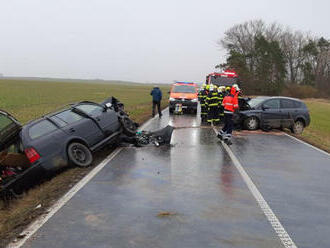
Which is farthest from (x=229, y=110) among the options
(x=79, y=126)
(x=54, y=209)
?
(x=54, y=209)

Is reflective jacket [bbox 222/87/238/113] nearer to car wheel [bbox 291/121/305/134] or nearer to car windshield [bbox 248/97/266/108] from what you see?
car windshield [bbox 248/97/266/108]

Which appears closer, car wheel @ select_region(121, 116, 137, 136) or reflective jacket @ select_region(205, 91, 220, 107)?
car wheel @ select_region(121, 116, 137, 136)

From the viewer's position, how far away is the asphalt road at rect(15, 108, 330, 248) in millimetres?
4336

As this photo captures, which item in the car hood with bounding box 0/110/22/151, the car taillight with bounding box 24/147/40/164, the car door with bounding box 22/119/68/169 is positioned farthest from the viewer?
the car hood with bounding box 0/110/22/151

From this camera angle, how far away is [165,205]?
5.50m

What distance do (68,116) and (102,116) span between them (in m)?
1.09

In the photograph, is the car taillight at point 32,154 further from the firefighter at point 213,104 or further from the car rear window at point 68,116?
the firefighter at point 213,104

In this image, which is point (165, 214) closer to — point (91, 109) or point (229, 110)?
point (91, 109)

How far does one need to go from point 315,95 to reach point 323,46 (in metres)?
14.5

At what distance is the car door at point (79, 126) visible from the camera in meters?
8.50

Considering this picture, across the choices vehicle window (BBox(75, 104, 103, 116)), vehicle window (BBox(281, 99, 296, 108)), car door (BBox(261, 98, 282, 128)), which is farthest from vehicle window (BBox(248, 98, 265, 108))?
vehicle window (BBox(75, 104, 103, 116))

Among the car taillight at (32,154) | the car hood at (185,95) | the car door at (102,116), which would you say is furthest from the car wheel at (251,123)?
the car taillight at (32,154)

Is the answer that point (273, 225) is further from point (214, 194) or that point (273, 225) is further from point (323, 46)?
point (323, 46)

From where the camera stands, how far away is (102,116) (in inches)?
384
